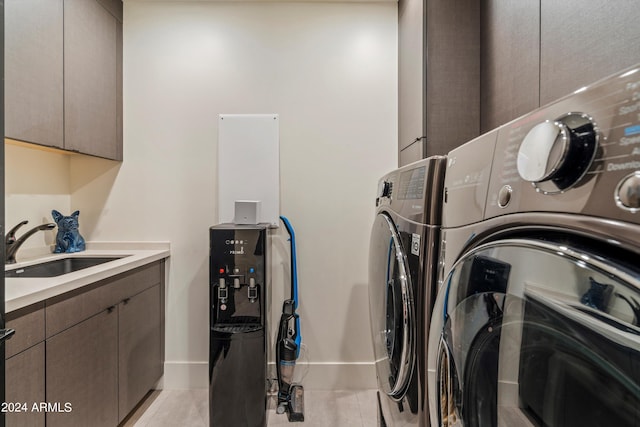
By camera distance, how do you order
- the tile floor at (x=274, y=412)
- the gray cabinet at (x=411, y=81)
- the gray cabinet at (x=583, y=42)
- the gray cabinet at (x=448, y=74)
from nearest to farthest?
the gray cabinet at (x=583, y=42) → the gray cabinet at (x=448, y=74) → the gray cabinet at (x=411, y=81) → the tile floor at (x=274, y=412)

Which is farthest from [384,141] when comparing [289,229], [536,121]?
[536,121]

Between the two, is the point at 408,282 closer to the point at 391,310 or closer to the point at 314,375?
the point at 391,310

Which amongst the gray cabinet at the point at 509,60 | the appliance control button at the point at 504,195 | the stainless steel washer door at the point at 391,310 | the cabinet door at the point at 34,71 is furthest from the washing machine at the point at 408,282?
the cabinet door at the point at 34,71

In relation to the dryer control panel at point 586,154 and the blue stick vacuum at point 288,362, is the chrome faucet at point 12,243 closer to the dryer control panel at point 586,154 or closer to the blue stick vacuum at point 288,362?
the blue stick vacuum at point 288,362

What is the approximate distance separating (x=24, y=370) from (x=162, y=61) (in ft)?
6.41

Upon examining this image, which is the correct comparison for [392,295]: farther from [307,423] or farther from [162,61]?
[162,61]

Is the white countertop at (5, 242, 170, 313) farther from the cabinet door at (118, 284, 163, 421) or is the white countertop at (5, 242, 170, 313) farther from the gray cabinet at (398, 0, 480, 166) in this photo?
the gray cabinet at (398, 0, 480, 166)

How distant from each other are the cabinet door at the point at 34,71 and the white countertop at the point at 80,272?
653 mm

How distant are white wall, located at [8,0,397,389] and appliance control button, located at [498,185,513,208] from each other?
1.88 m

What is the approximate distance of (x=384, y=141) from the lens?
2371 mm

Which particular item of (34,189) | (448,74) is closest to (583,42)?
(448,74)

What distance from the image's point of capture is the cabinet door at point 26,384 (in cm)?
113

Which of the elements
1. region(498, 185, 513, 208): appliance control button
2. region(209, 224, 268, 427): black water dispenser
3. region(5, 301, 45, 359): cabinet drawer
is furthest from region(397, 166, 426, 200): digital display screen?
region(5, 301, 45, 359): cabinet drawer

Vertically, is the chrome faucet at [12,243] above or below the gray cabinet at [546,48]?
below
